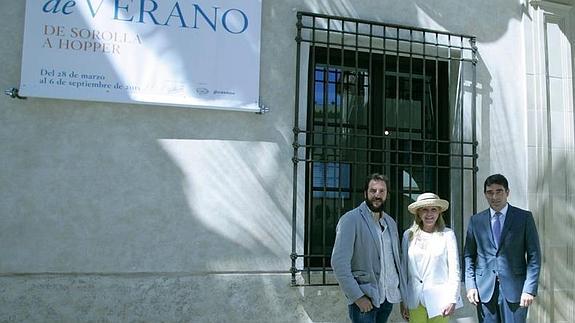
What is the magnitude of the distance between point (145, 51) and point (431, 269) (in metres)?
2.90

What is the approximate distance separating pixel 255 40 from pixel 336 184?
1546 mm

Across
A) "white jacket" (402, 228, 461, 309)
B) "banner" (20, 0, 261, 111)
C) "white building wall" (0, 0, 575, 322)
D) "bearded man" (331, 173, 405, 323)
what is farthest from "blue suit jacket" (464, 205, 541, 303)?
"banner" (20, 0, 261, 111)

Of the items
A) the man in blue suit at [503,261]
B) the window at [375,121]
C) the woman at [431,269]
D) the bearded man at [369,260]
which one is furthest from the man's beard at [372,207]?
the window at [375,121]

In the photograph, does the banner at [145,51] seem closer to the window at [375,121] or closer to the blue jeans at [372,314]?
the window at [375,121]

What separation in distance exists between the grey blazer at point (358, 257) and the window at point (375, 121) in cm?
109

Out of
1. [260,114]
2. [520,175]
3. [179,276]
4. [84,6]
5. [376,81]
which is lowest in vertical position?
[179,276]

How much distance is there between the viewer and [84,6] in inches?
173

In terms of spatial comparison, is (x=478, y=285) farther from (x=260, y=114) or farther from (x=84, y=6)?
(x=84, y=6)

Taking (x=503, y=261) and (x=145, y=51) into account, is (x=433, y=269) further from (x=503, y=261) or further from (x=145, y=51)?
(x=145, y=51)

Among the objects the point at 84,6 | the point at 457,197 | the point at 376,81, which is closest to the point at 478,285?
the point at 457,197

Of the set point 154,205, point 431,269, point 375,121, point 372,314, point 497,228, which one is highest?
point 375,121

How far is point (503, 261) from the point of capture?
385 centimetres

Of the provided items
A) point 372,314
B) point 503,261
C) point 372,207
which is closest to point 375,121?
point 372,207

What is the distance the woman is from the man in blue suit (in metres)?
0.39
